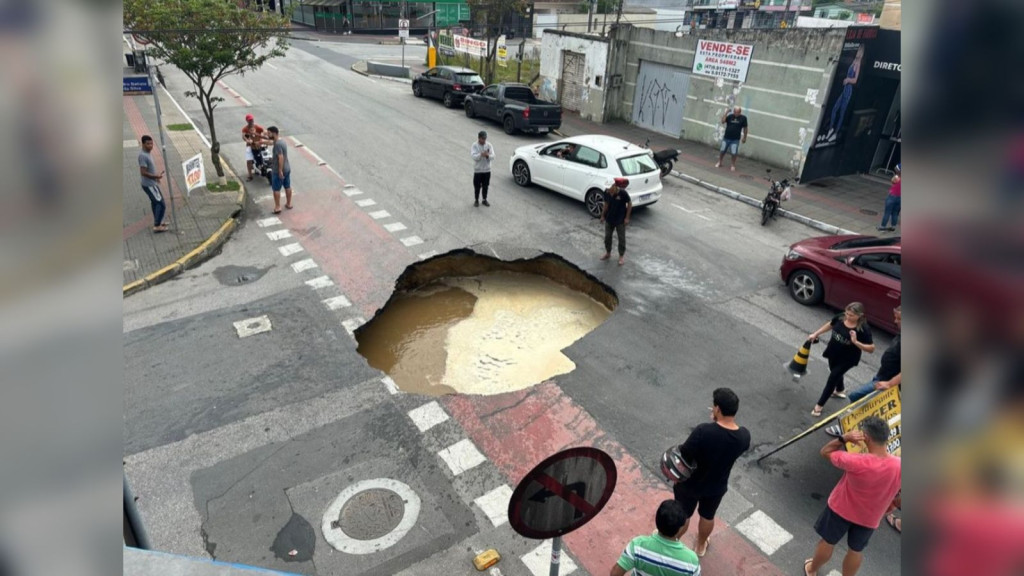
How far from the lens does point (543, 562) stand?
5160 mm

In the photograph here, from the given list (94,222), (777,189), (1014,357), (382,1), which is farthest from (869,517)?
(382,1)

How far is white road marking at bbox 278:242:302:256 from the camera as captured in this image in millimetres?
10526

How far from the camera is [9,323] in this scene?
64 centimetres

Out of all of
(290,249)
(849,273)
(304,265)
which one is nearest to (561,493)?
(849,273)

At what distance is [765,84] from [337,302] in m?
13.7

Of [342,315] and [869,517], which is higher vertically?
[869,517]

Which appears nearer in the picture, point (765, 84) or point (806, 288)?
point (806, 288)

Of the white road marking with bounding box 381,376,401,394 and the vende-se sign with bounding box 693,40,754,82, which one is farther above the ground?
the vende-se sign with bounding box 693,40,754,82

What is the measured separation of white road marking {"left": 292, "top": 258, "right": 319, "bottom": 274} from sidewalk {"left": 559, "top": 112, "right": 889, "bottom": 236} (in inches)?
386

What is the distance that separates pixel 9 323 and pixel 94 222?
15cm

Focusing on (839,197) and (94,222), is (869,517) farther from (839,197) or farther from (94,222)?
(839,197)

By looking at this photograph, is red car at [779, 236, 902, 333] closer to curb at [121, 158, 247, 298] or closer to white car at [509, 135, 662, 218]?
white car at [509, 135, 662, 218]

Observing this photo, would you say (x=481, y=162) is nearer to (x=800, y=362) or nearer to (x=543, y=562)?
(x=800, y=362)

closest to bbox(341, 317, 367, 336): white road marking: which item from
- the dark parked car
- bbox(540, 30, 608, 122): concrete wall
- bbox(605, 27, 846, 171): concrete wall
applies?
bbox(605, 27, 846, 171): concrete wall
